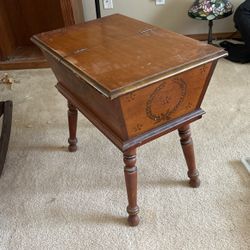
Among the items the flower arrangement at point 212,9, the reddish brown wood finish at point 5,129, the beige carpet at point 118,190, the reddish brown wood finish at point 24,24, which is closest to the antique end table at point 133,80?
the beige carpet at point 118,190

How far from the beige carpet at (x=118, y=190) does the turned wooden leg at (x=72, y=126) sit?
5 centimetres

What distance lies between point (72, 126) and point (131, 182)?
544 mm

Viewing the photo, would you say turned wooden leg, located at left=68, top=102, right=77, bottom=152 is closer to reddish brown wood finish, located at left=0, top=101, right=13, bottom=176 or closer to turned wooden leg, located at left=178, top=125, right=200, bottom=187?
reddish brown wood finish, located at left=0, top=101, right=13, bottom=176

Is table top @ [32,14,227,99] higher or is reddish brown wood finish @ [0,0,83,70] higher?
table top @ [32,14,227,99]

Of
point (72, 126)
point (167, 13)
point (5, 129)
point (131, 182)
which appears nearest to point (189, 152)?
point (131, 182)

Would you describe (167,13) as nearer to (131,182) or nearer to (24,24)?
(24,24)

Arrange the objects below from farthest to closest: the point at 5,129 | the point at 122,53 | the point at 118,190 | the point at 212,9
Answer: the point at 212,9
the point at 5,129
the point at 118,190
the point at 122,53

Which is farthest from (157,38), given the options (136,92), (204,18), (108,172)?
(204,18)

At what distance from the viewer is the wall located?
2533 mm

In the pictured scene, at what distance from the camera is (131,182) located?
1.15 m

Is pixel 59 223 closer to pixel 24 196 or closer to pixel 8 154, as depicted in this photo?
pixel 24 196

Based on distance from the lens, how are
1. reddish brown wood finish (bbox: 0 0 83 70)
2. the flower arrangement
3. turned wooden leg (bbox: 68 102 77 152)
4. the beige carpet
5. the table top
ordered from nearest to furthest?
the table top < the beige carpet < turned wooden leg (bbox: 68 102 77 152) < the flower arrangement < reddish brown wood finish (bbox: 0 0 83 70)

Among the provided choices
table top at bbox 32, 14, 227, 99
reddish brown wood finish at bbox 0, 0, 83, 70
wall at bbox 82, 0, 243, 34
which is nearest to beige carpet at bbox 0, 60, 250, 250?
table top at bbox 32, 14, 227, 99

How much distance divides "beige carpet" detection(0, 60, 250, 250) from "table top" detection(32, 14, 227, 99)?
602 millimetres
